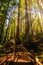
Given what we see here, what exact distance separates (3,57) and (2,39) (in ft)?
1.58

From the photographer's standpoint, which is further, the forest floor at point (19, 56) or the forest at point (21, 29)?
the forest at point (21, 29)

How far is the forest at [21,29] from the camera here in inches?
139

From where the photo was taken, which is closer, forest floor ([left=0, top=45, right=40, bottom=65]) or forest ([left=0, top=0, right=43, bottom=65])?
forest floor ([left=0, top=45, right=40, bottom=65])

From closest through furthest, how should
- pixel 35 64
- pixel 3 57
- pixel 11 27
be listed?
pixel 35 64 → pixel 3 57 → pixel 11 27

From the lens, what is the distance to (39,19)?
3.86 m

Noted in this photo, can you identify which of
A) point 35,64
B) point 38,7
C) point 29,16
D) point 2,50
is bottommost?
point 35,64

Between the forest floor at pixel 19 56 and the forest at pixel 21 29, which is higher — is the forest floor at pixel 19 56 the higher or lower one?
the lower one

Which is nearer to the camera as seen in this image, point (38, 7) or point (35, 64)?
point (35, 64)

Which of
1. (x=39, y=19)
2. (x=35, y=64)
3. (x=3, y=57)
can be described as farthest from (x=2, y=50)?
(x=39, y=19)

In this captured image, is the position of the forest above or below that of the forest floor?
above

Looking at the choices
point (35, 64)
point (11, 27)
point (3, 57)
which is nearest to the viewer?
point (35, 64)

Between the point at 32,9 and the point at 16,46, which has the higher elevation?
the point at 32,9

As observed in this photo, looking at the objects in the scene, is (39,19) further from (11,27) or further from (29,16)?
(11,27)

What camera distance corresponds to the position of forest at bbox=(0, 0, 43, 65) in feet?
11.6
